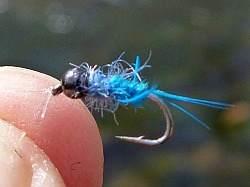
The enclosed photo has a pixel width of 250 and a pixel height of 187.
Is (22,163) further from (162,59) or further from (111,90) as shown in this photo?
Result: (162,59)

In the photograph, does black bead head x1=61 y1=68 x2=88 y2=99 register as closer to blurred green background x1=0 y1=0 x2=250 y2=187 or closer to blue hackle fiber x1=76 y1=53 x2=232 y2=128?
blue hackle fiber x1=76 y1=53 x2=232 y2=128

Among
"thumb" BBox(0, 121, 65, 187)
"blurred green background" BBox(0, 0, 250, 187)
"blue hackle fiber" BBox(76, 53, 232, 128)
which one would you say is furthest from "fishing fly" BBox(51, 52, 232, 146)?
"blurred green background" BBox(0, 0, 250, 187)

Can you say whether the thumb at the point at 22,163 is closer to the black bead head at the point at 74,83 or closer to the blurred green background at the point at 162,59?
the black bead head at the point at 74,83

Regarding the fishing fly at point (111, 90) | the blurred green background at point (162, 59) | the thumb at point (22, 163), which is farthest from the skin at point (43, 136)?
the blurred green background at point (162, 59)

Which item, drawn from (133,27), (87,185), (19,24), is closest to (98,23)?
(133,27)

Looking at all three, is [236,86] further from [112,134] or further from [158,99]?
[158,99]

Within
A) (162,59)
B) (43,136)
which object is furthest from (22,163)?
(162,59)
